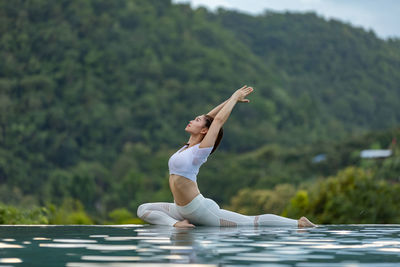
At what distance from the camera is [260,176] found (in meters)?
63.9

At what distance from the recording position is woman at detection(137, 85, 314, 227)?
6.32 metres

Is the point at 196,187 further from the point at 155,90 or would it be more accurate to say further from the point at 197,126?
the point at 155,90

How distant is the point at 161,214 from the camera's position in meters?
6.74

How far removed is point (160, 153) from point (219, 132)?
68.8 meters

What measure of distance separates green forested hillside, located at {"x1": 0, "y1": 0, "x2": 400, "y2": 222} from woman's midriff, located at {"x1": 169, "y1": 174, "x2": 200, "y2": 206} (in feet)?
178

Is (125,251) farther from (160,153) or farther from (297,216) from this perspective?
(160,153)

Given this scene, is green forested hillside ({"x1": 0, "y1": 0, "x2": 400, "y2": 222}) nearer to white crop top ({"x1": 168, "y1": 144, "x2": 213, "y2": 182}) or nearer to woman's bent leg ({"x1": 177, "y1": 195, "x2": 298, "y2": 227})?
woman's bent leg ({"x1": 177, "y1": 195, "x2": 298, "y2": 227})

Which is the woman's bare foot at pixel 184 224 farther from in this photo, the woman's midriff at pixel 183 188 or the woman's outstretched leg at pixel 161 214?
the woman's midriff at pixel 183 188

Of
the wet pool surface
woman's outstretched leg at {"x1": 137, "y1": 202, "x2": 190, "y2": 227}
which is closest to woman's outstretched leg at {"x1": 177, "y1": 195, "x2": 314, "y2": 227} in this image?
woman's outstretched leg at {"x1": 137, "y1": 202, "x2": 190, "y2": 227}

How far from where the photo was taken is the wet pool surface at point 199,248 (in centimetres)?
372

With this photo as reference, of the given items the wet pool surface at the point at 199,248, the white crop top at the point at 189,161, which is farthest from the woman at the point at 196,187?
the wet pool surface at the point at 199,248

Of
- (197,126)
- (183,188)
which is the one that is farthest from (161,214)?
(197,126)

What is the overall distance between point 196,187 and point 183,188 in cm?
12

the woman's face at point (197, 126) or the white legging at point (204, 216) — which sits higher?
the woman's face at point (197, 126)
